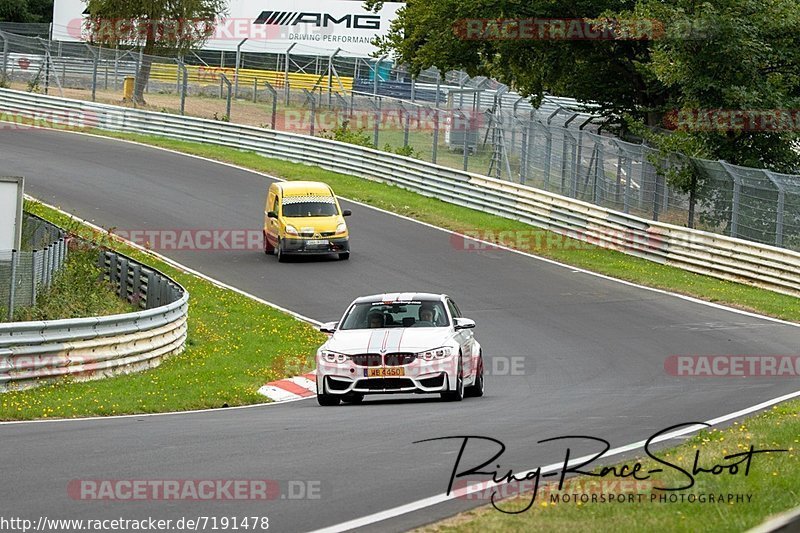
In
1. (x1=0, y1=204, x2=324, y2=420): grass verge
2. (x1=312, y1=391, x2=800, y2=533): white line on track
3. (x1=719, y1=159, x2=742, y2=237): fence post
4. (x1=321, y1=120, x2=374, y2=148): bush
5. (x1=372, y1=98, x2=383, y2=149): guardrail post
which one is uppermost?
(x1=372, y1=98, x2=383, y2=149): guardrail post

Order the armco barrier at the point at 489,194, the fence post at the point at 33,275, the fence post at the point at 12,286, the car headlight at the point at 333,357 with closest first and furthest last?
the car headlight at the point at 333,357 < the fence post at the point at 12,286 < the fence post at the point at 33,275 < the armco barrier at the point at 489,194

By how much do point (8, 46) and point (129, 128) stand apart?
8168mm

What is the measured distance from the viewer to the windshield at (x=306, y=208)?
106ft

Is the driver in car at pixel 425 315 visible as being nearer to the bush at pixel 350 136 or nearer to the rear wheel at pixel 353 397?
the rear wheel at pixel 353 397

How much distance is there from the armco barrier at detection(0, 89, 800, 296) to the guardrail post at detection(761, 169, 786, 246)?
267mm

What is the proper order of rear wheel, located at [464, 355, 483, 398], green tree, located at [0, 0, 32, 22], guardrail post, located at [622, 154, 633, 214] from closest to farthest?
rear wheel, located at [464, 355, 483, 398] → guardrail post, located at [622, 154, 633, 214] → green tree, located at [0, 0, 32, 22]

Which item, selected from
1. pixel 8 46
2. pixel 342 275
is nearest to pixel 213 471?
pixel 342 275

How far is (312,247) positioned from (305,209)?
1.14m

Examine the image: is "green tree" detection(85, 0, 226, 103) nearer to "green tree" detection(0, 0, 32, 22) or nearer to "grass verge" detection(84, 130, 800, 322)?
Result: "grass verge" detection(84, 130, 800, 322)

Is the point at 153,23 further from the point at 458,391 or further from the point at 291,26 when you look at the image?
the point at 458,391

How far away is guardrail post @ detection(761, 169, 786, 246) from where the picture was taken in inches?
1149

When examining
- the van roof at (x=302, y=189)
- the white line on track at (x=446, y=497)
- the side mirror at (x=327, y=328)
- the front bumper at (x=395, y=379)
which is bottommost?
the front bumper at (x=395, y=379)

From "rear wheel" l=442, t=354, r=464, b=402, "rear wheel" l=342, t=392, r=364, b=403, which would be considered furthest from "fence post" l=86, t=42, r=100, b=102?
"rear wheel" l=442, t=354, r=464, b=402

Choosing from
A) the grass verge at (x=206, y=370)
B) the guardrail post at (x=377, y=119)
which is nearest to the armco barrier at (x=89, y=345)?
the grass verge at (x=206, y=370)
